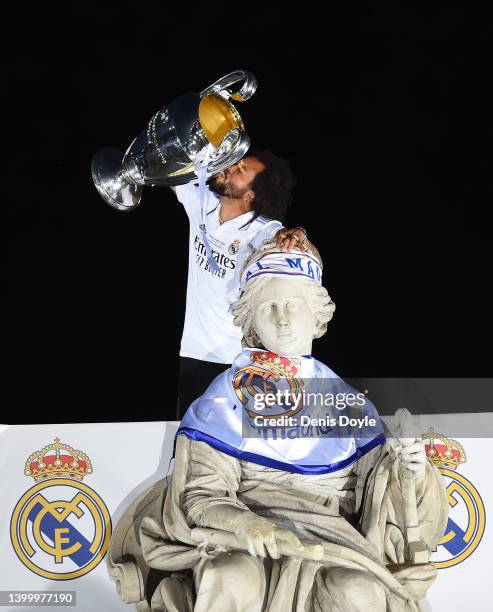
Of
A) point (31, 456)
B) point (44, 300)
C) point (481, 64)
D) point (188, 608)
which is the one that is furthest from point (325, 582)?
point (481, 64)

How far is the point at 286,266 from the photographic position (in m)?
2.95

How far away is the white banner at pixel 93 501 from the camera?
3117 millimetres

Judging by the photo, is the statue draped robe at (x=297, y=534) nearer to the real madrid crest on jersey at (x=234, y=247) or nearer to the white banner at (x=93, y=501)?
the white banner at (x=93, y=501)

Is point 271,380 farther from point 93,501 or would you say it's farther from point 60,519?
point 60,519

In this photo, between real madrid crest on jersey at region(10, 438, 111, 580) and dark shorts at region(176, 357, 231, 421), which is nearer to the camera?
real madrid crest on jersey at region(10, 438, 111, 580)

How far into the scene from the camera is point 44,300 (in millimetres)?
4266

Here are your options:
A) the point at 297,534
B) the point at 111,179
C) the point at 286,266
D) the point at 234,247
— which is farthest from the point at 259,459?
the point at 111,179

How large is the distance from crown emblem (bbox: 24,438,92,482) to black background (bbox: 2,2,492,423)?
1.07 meters

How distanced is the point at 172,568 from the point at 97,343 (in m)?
1.67

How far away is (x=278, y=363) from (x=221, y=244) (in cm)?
96

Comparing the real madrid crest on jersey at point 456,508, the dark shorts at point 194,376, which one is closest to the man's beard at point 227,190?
the dark shorts at point 194,376

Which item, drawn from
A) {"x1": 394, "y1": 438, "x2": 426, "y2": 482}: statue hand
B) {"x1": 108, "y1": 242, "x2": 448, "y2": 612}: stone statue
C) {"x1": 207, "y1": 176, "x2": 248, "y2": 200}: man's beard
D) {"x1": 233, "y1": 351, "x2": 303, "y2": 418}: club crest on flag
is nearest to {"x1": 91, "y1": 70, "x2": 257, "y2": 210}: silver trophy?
{"x1": 207, "y1": 176, "x2": 248, "y2": 200}: man's beard

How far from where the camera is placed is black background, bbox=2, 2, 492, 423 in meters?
4.21

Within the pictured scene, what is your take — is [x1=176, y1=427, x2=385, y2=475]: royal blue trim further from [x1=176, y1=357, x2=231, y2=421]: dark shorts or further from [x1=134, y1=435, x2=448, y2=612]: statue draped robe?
[x1=176, y1=357, x2=231, y2=421]: dark shorts
